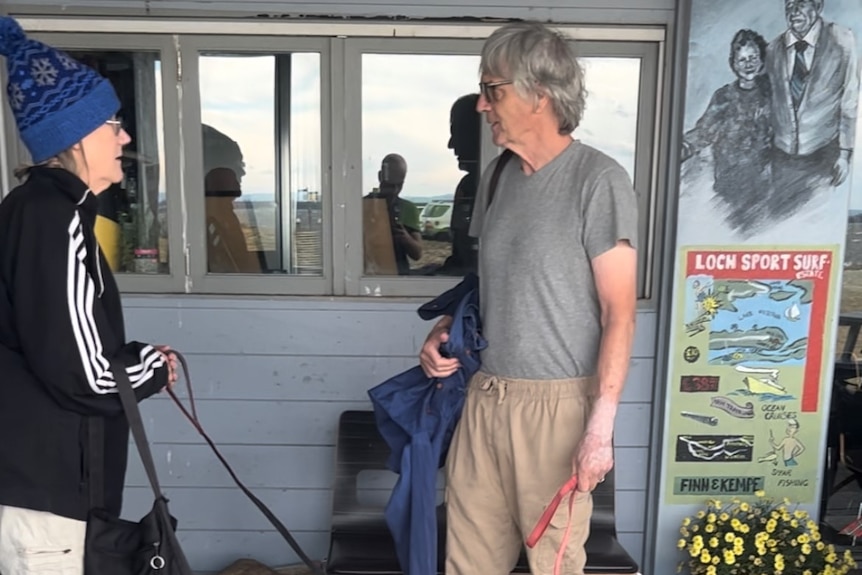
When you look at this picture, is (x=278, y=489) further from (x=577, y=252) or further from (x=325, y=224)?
(x=577, y=252)

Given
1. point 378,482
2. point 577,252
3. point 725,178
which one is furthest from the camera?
point 378,482

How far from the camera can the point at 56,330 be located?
138 centimetres

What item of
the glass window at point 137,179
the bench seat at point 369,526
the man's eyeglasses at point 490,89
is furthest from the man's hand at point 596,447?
the glass window at point 137,179

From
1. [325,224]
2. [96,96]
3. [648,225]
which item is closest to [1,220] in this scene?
[96,96]

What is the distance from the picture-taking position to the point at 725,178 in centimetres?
250

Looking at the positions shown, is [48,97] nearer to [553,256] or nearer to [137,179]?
[553,256]

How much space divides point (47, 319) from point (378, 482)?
1535mm

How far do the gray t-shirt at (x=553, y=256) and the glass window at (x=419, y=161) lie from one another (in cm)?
92

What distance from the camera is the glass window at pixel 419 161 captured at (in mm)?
2594

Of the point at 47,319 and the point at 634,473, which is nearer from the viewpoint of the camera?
the point at 47,319

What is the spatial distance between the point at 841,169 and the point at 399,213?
1.44 m

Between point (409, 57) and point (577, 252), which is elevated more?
point (409, 57)

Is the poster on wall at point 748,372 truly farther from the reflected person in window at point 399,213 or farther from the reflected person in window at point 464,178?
the reflected person in window at point 399,213

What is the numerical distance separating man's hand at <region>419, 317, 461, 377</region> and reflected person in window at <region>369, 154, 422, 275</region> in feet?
2.83
